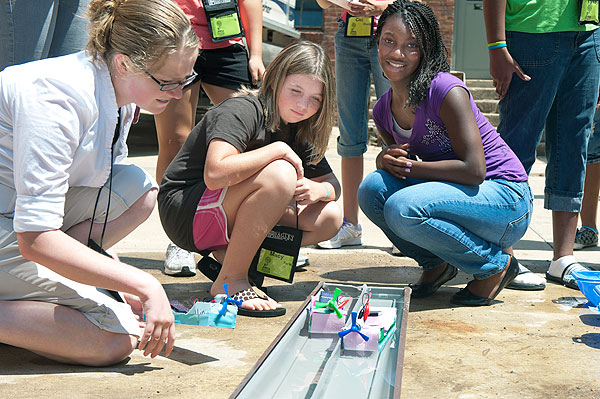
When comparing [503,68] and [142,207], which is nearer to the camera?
[142,207]

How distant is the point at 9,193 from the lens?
6.87 ft

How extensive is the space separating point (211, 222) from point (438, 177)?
0.88 metres

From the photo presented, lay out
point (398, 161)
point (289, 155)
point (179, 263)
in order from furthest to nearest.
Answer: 1. point (179, 263)
2. point (398, 161)
3. point (289, 155)

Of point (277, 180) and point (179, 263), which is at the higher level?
point (277, 180)

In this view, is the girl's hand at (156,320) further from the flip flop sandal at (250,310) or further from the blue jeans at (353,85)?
the blue jeans at (353,85)

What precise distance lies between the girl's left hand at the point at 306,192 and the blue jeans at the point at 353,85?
1206 mm

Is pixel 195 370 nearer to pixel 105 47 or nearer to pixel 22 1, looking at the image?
pixel 105 47

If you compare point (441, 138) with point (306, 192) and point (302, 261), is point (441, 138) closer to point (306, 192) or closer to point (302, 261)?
point (306, 192)

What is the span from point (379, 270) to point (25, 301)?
1803mm

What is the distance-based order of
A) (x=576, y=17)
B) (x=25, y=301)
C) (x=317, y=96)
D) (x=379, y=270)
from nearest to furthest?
(x=25, y=301)
(x=317, y=96)
(x=576, y=17)
(x=379, y=270)

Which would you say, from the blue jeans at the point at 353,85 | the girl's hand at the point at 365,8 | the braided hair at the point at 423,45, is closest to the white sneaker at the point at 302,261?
the blue jeans at the point at 353,85

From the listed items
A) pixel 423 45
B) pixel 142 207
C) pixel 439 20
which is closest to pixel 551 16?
pixel 423 45

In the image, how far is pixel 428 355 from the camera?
226 cm

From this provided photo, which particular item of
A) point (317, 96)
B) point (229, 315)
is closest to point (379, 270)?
point (317, 96)
